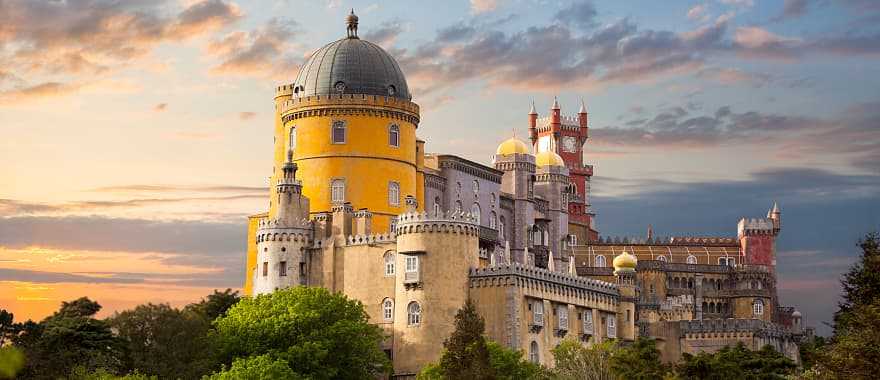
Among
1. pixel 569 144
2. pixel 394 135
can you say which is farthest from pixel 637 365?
pixel 569 144

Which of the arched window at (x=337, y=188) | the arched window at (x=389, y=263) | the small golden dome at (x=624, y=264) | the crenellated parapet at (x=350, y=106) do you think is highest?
the crenellated parapet at (x=350, y=106)

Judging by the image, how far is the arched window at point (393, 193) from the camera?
3952 inches

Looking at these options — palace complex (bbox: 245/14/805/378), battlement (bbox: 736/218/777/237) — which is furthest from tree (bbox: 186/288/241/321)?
battlement (bbox: 736/218/777/237)

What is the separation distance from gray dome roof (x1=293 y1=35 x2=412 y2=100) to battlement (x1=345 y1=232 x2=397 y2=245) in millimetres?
11849

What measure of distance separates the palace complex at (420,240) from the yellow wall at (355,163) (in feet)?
0.33

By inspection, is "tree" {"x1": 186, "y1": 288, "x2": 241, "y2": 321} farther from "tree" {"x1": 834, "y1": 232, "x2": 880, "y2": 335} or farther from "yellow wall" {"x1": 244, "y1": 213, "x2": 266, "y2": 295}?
"tree" {"x1": 834, "y1": 232, "x2": 880, "y2": 335}

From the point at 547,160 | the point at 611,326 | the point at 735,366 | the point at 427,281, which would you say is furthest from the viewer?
the point at 547,160

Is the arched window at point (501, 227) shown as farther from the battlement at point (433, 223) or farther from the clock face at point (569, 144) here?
the clock face at point (569, 144)

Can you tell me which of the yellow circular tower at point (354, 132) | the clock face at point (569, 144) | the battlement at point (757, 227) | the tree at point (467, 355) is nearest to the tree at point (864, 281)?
the tree at point (467, 355)

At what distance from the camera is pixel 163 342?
8238 centimetres

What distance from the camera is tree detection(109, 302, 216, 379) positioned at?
8144 cm

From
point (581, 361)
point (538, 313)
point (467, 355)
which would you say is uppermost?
point (538, 313)

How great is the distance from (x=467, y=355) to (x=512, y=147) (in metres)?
48.9

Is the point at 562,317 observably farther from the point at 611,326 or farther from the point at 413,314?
the point at 413,314
